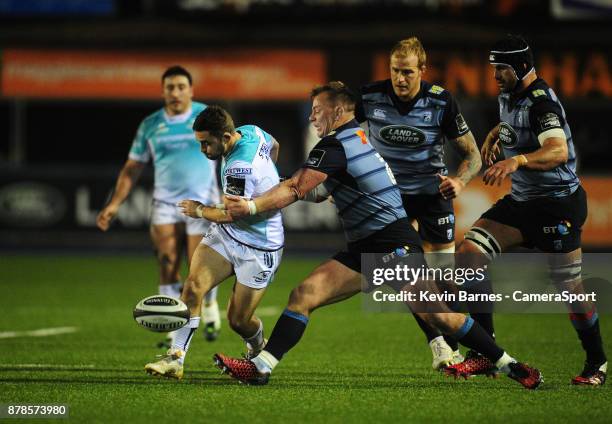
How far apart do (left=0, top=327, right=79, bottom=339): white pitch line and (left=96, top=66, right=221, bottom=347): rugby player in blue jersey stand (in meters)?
1.42

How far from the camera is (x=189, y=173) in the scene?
11828mm

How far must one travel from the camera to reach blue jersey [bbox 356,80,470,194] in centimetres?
967

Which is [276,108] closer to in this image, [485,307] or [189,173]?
[189,173]

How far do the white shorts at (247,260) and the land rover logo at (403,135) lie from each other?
132cm

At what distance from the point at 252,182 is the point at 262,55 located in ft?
48.8

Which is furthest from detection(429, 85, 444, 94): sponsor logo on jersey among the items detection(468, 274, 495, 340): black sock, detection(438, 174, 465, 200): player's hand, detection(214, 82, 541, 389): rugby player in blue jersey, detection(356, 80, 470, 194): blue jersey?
detection(468, 274, 495, 340): black sock

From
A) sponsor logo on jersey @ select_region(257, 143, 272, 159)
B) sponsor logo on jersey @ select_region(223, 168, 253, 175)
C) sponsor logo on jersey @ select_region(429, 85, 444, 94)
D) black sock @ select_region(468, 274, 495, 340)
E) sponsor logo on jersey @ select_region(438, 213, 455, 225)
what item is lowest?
black sock @ select_region(468, 274, 495, 340)

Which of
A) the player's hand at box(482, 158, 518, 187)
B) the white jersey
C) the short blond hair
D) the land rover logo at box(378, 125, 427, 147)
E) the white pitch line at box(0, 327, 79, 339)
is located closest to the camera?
the player's hand at box(482, 158, 518, 187)

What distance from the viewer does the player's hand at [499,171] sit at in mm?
8297

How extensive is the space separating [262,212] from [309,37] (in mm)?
14742

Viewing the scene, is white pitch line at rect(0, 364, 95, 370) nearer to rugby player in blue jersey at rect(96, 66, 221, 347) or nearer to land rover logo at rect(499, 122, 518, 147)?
rugby player in blue jersey at rect(96, 66, 221, 347)

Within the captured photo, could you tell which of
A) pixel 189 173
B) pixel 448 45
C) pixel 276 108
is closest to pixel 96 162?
pixel 276 108

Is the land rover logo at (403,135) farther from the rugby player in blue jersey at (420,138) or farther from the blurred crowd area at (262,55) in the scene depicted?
the blurred crowd area at (262,55)

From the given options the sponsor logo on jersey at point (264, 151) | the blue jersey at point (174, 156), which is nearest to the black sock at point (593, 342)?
the sponsor logo on jersey at point (264, 151)
